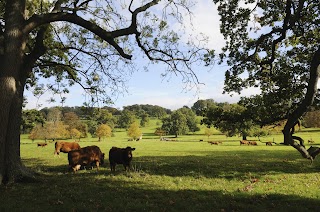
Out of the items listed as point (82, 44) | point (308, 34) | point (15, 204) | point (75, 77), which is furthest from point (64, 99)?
point (308, 34)

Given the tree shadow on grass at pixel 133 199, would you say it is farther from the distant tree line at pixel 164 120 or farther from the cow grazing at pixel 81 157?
the distant tree line at pixel 164 120

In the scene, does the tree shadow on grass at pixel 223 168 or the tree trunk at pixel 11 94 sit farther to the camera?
the tree shadow on grass at pixel 223 168

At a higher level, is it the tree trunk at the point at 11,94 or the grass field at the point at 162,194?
the tree trunk at the point at 11,94

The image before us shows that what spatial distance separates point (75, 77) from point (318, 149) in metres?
16.8

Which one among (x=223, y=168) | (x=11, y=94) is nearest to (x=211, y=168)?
(x=223, y=168)

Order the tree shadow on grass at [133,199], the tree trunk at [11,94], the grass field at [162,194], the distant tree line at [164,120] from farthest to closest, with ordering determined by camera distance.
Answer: the distant tree line at [164,120]
the tree trunk at [11,94]
the grass field at [162,194]
the tree shadow on grass at [133,199]

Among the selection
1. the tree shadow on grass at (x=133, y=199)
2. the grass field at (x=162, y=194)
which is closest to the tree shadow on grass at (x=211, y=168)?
the grass field at (x=162, y=194)

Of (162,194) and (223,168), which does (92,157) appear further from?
(223,168)

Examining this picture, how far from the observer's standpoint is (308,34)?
16219mm

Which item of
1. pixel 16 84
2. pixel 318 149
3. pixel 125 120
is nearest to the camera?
pixel 16 84

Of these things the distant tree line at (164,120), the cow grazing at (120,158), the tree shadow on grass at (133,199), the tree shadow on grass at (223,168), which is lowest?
the tree shadow on grass at (223,168)

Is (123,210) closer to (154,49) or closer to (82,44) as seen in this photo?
(154,49)

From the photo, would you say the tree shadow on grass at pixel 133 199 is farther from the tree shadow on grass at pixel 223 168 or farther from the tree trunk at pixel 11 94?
the tree shadow on grass at pixel 223 168

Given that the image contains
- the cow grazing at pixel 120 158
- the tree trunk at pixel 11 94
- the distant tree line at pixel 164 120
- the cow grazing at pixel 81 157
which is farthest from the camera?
the distant tree line at pixel 164 120
